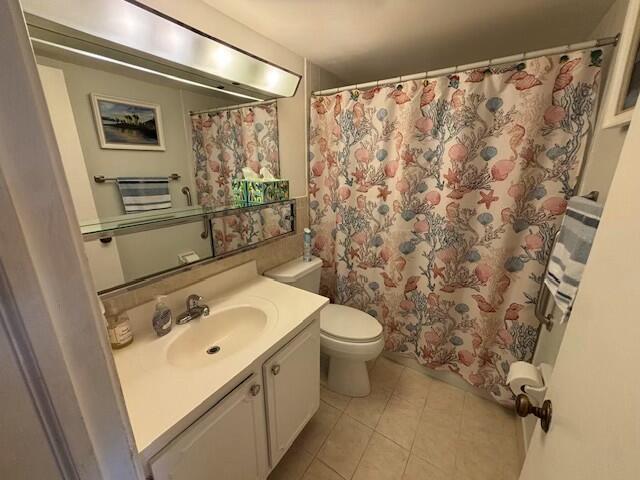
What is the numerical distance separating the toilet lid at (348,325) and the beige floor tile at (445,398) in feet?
1.89

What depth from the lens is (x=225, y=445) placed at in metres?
0.87

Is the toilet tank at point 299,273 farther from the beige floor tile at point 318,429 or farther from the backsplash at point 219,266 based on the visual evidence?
the beige floor tile at point 318,429

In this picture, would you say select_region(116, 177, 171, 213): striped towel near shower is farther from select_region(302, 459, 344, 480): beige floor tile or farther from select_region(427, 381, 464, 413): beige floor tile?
select_region(427, 381, 464, 413): beige floor tile

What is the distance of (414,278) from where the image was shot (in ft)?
5.56

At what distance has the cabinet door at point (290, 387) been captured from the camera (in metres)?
1.04

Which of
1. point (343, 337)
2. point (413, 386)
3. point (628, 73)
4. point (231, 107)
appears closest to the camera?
point (628, 73)

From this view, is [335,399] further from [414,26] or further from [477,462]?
[414,26]

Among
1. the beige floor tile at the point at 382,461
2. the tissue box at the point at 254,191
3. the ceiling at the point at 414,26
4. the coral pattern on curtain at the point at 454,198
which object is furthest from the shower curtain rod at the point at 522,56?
the beige floor tile at the point at 382,461

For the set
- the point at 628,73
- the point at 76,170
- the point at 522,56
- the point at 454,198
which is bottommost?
the point at 454,198

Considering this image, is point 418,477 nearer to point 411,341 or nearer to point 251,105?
point 411,341

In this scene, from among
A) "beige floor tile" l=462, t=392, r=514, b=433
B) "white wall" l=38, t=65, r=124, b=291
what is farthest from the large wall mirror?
"beige floor tile" l=462, t=392, r=514, b=433

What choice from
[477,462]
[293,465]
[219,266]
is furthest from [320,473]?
[219,266]

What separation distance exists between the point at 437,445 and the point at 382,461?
32cm

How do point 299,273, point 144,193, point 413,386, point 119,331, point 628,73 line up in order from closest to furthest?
point 628,73
point 119,331
point 144,193
point 299,273
point 413,386
